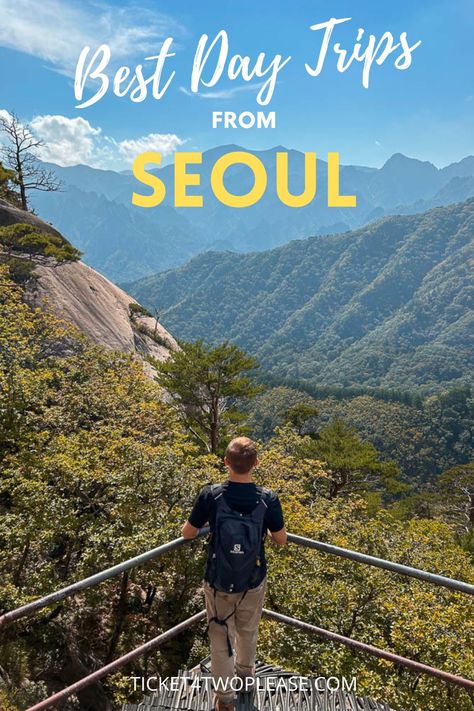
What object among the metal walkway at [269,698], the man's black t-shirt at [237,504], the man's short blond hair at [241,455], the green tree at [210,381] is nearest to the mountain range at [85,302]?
the green tree at [210,381]

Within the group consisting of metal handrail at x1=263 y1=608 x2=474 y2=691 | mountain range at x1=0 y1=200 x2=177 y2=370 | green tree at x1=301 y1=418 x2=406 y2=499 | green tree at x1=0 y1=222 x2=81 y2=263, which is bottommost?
green tree at x1=301 y1=418 x2=406 y2=499

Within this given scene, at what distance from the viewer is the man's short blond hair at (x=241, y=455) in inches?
140

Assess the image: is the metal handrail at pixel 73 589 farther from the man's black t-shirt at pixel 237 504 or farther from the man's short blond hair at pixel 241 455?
the man's short blond hair at pixel 241 455

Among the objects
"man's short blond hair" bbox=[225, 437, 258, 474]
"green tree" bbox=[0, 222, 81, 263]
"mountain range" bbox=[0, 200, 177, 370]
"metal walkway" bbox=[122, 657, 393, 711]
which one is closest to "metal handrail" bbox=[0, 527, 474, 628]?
"man's short blond hair" bbox=[225, 437, 258, 474]

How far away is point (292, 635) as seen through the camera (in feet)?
32.1

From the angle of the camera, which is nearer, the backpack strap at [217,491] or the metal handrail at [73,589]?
the metal handrail at [73,589]

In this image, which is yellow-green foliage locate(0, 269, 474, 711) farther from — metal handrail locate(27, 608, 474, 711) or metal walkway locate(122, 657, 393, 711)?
metal handrail locate(27, 608, 474, 711)

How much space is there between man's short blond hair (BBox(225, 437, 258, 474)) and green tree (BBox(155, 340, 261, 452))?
21038 mm

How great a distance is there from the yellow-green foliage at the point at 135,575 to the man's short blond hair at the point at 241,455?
5143 mm

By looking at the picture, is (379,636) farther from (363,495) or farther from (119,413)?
(363,495)

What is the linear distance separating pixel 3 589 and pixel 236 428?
18.1 meters

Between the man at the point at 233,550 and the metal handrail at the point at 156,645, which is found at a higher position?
the man at the point at 233,550

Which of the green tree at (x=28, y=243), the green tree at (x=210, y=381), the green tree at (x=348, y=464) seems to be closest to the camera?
the green tree at (x=210, y=381)

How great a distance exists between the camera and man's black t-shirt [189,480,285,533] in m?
3.62
